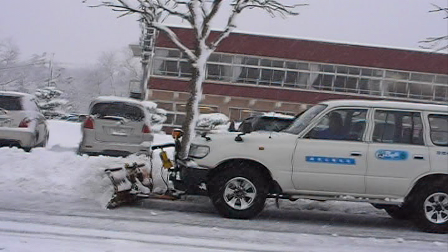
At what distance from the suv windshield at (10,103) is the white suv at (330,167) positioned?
16.9 ft

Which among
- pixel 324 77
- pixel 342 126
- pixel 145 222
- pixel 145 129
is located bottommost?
pixel 145 222

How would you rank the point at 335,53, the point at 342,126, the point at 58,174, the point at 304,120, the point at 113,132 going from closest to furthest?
the point at 342,126 → the point at 304,120 → the point at 58,174 → the point at 113,132 → the point at 335,53

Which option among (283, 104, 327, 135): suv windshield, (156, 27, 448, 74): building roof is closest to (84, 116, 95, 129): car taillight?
(283, 104, 327, 135): suv windshield

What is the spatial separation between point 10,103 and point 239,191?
6039 millimetres

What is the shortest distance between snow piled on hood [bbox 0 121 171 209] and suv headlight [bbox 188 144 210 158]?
1.25 metres

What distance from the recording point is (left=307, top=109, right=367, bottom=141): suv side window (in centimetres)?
789

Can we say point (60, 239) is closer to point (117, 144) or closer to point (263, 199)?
point (263, 199)

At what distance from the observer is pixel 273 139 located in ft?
25.7

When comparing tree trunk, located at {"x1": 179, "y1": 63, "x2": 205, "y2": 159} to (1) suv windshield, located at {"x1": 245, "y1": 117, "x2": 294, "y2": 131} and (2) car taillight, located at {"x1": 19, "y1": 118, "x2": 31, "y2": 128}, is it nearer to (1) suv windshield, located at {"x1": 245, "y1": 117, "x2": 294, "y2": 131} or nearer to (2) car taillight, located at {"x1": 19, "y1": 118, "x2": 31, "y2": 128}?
(1) suv windshield, located at {"x1": 245, "y1": 117, "x2": 294, "y2": 131}

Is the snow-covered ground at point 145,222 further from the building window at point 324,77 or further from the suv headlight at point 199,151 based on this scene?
the building window at point 324,77

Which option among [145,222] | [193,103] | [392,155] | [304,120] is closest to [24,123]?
[193,103]

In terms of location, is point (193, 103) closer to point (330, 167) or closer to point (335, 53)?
point (330, 167)

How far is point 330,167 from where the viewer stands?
7.70 meters

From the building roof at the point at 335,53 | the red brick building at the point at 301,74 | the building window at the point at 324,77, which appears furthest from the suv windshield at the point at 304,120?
the building roof at the point at 335,53
